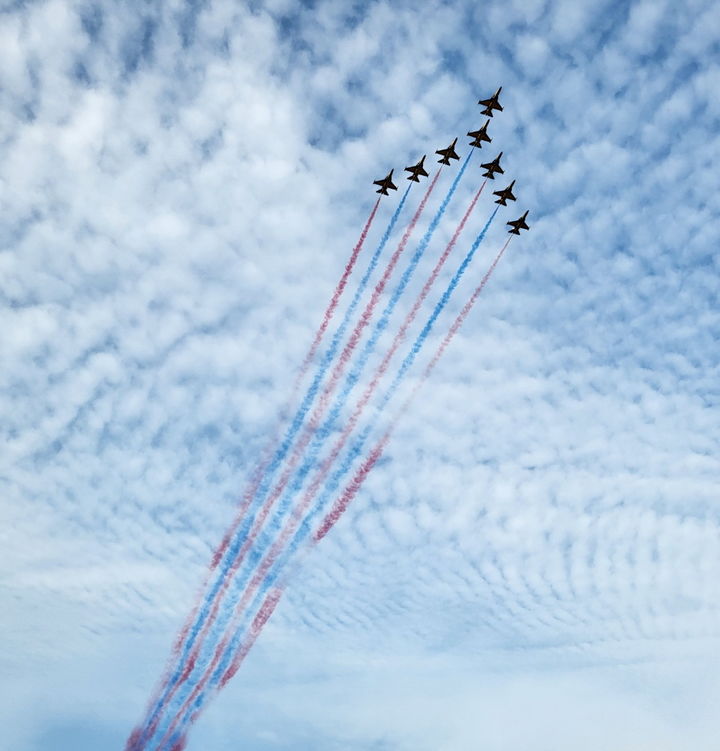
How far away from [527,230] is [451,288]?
12312 millimetres

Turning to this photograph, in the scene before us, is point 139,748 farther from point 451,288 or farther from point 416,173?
point 416,173

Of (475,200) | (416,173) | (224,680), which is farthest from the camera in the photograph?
(416,173)

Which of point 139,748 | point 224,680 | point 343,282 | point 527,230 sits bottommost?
point 139,748

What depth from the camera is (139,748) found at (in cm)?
4444

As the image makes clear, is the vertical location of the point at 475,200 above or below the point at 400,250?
above

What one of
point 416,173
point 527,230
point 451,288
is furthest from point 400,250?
point 527,230

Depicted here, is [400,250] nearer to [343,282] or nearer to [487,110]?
[343,282]

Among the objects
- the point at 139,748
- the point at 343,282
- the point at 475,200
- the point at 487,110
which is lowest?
the point at 139,748

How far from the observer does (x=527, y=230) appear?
50875 mm

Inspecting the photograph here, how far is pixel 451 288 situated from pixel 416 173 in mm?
13055

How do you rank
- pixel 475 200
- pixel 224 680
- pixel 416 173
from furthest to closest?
pixel 416 173 → pixel 475 200 → pixel 224 680

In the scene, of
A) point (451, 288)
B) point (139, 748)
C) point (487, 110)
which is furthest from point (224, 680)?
point (487, 110)

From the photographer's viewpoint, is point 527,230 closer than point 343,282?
No

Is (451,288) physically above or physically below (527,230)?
below
